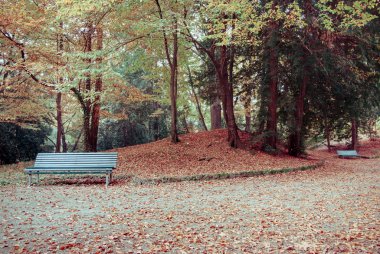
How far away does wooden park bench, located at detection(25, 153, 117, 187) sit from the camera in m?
10.1

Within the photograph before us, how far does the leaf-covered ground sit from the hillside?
2.17m

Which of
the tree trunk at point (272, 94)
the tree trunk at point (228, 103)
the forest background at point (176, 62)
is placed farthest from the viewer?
the tree trunk at point (228, 103)

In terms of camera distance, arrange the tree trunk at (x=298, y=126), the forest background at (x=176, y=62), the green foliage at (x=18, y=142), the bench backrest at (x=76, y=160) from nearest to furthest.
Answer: the bench backrest at (x=76, y=160)
the forest background at (x=176, y=62)
the tree trunk at (x=298, y=126)
the green foliage at (x=18, y=142)

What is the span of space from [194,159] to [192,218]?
304 inches

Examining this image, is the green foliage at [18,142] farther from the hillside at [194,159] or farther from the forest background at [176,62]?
the hillside at [194,159]

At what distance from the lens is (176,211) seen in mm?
6645

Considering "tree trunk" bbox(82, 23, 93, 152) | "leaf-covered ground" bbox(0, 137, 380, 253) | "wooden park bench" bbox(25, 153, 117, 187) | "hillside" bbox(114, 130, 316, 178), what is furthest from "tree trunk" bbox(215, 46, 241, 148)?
"wooden park bench" bbox(25, 153, 117, 187)

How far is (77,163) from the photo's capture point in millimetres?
10375

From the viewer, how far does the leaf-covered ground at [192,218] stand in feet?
14.8

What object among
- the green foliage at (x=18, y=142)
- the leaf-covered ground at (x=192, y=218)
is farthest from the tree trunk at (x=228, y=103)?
the green foliage at (x=18, y=142)

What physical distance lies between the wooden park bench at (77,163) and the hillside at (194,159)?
3.98 ft

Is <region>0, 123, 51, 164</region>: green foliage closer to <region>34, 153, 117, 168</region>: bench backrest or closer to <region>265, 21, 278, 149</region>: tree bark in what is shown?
<region>34, 153, 117, 168</region>: bench backrest

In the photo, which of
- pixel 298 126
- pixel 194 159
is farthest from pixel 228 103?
pixel 298 126

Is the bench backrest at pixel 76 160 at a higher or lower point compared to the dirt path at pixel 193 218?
higher
